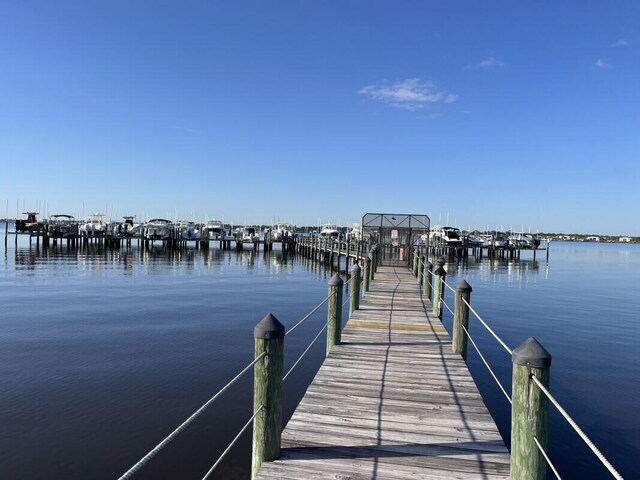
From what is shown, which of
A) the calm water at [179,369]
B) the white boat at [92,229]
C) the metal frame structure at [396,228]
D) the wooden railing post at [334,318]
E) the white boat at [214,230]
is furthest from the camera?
the white boat at [214,230]

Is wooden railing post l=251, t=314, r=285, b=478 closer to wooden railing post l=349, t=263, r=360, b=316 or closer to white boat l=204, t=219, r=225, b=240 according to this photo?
→ wooden railing post l=349, t=263, r=360, b=316

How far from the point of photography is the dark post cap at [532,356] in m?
3.95

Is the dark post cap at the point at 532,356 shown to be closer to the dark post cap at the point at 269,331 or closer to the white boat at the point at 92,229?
the dark post cap at the point at 269,331

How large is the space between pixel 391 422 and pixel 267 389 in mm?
1973

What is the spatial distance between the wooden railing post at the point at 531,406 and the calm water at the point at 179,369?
5235mm

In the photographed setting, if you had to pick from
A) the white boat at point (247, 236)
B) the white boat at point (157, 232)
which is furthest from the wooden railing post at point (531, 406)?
the white boat at point (157, 232)

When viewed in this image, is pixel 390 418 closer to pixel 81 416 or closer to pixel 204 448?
pixel 204 448

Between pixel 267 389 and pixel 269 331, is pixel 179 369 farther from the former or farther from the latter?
pixel 269 331

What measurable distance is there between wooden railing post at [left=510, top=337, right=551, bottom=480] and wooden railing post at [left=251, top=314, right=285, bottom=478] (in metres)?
2.36

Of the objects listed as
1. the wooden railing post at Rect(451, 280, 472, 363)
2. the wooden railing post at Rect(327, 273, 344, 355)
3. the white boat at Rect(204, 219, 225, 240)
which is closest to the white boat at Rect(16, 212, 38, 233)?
the white boat at Rect(204, 219, 225, 240)

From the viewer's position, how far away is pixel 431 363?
8.49m

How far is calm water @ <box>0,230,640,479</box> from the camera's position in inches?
334

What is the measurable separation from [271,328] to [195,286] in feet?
88.0

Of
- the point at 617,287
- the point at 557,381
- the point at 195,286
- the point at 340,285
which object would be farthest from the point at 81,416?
the point at 617,287
